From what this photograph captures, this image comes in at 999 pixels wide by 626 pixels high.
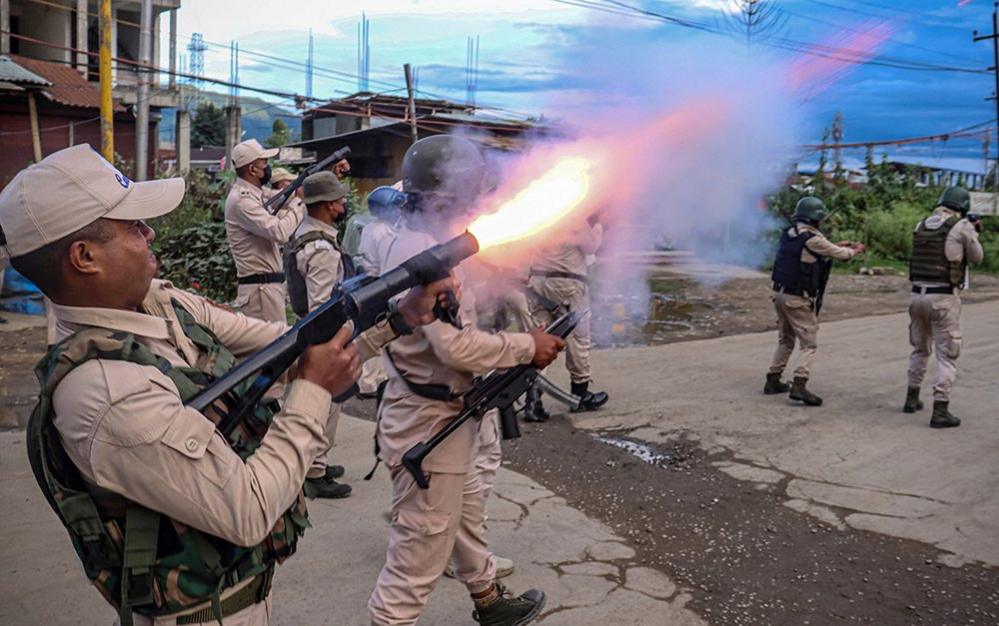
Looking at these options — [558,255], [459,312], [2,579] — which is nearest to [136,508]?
[459,312]

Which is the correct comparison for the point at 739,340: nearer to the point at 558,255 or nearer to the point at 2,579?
the point at 558,255

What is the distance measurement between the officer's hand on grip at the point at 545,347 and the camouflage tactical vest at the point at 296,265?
2412 millimetres

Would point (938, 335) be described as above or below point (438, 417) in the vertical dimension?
below

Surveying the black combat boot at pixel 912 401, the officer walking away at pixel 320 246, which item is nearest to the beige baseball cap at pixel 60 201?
the officer walking away at pixel 320 246

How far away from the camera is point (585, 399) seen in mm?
7695

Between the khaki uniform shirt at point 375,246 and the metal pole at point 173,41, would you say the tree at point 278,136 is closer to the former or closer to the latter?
the metal pole at point 173,41

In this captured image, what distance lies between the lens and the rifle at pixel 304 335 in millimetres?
1934

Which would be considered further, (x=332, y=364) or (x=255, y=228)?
(x=255, y=228)

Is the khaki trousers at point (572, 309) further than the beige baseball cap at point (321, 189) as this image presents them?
Yes

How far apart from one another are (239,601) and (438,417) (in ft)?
5.33

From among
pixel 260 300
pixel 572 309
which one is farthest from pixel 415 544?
pixel 572 309

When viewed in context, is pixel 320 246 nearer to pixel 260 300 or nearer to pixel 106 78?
pixel 260 300

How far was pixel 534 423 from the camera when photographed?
7359 mm

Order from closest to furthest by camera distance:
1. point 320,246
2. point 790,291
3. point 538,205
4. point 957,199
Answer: point 538,205 → point 320,246 → point 957,199 → point 790,291
